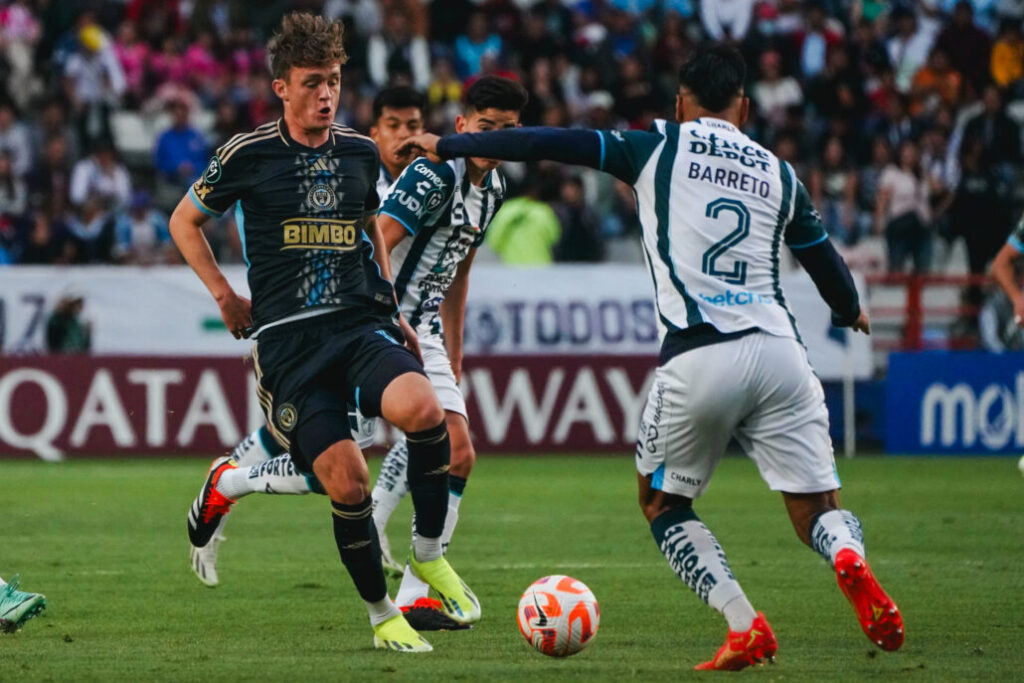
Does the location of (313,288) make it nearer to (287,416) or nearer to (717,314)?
(287,416)

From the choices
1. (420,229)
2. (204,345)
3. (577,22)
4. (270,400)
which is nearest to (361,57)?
(577,22)

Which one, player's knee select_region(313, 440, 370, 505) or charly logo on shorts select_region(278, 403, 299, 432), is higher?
charly logo on shorts select_region(278, 403, 299, 432)

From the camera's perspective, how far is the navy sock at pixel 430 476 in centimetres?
689

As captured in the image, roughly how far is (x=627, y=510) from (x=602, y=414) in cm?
471

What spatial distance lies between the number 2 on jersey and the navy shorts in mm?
1284

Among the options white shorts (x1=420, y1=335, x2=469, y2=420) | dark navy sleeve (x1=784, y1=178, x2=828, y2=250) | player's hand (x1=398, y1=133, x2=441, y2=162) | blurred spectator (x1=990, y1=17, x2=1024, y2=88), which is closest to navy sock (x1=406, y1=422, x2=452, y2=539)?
white shorts (x1=420, y1=335, x2=469, y2=420)

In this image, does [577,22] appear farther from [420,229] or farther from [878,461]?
[420,229]

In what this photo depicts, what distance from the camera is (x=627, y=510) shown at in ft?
41.2

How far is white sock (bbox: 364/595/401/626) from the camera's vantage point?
264 inches

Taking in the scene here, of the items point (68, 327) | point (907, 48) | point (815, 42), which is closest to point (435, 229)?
point (68, 327)

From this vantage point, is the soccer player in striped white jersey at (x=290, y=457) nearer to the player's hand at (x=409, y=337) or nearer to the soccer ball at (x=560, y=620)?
the player's hand at (x=409, y=337)

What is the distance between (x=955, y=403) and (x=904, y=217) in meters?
2.86

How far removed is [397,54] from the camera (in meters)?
21.2

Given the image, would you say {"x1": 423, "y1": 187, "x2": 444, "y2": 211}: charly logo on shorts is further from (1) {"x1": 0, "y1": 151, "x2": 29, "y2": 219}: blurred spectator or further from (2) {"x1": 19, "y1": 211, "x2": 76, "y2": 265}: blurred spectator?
(1) {"x1": 0, "y1": 151, "x2": 29, "y2": 219}: blurred spectator
